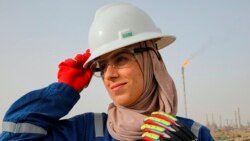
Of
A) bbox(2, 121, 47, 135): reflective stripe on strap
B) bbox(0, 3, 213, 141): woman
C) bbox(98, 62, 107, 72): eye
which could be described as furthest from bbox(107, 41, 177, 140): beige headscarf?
bbox(2, 121, 47, 135): reflective stripe on strap

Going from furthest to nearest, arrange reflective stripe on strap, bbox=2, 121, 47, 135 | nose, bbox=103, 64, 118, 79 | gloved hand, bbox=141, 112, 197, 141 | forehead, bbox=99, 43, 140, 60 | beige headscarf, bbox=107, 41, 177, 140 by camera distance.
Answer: forehead, bbox=99, 43, 140, 60 → nose, bbox=103, 64, 118, 79 → beige headscarf, bbox=107, 41, 177, 140 → reflective stripe on strap, bbox=2, 121, 47, 135 → gloved hand, bbox=141, 112, 197, 141

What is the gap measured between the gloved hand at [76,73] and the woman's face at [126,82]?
31cm

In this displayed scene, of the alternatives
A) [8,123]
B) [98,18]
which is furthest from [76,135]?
[98,18]

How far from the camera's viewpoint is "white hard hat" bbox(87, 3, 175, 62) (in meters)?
3.39

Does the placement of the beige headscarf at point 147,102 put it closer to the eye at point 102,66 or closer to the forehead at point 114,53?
the forehead at point 114,53

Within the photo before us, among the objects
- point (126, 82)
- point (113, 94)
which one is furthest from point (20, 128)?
point (126, 82)

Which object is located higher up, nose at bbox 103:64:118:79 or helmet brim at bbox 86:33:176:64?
helmet brim at bbox 86:33:176:64

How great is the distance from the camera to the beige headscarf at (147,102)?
314 cm

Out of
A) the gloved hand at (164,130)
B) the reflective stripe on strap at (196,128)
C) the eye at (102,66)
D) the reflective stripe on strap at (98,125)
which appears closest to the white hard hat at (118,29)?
the eye at (102,66)

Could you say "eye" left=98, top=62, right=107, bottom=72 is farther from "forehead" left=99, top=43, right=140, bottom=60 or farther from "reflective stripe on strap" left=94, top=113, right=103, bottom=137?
"reflective stripe on strap" left=94, top=113, right=103, bottom=137

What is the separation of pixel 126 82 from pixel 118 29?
571 millimetres

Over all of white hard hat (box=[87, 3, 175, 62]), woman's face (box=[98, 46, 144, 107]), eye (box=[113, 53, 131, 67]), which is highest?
white hard hat (box=[87, 3, 175, 62])

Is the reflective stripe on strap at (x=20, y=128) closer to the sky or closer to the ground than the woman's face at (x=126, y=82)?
Answer: closer to the ground

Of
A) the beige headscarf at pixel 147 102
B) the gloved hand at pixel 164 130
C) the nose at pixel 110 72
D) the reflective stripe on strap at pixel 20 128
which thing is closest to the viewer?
the gloved hand at pixel 164 130
